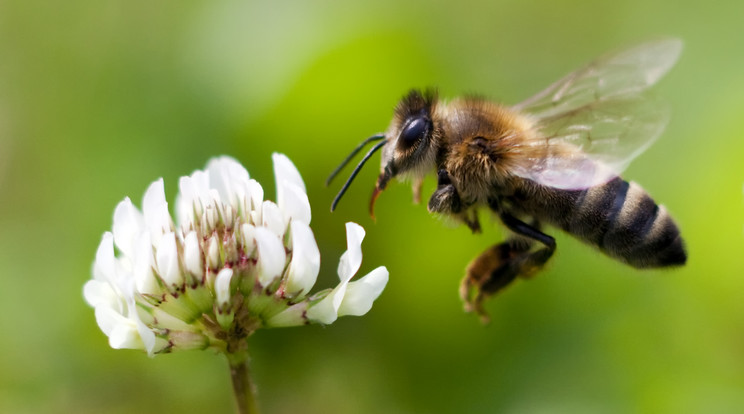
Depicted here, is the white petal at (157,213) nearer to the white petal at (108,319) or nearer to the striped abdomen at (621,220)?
the white petal at (108,319)

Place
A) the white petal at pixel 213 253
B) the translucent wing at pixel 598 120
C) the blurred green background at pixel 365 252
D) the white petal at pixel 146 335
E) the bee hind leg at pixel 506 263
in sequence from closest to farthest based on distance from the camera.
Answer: the white petal at pixel 146 335 < the white petal at pixel 213 253 < the translucent wing at pixel 598 120 < the bee hind leg at pixel 506 263 < the blurred green background at pixel 365 252

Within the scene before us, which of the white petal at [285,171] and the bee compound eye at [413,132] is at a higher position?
the bee compound eye at [413,132]

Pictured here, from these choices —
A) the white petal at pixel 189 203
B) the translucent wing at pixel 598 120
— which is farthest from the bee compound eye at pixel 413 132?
the white petal at pixel 189 203

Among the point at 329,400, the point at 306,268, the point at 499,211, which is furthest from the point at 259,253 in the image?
the point at 329,400

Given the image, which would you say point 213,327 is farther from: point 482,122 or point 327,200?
point 327,200

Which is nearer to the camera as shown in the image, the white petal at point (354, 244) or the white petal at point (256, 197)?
the white petal at point (354, 244)

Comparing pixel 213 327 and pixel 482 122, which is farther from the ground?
pixel 482 122

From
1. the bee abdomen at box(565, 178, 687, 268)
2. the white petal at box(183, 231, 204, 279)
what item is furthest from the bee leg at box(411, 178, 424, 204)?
the white petal at box(183, 231, 204, 279)
